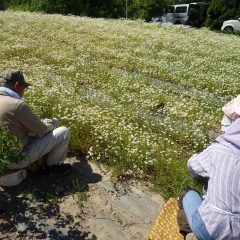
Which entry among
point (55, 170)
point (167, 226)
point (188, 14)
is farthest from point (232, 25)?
point (167, 226)

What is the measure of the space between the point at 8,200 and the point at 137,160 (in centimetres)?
177

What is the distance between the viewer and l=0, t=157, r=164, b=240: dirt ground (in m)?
4.27

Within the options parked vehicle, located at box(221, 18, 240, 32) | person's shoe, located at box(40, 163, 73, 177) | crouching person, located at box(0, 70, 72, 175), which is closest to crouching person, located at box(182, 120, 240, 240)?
crouching person, located at box(0, 70, 72, 175)

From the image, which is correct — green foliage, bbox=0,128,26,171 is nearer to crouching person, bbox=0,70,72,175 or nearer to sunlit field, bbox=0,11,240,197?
crouching person, bbox=0,70,72,175

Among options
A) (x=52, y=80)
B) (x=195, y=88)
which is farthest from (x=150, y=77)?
(x=52, y=80)

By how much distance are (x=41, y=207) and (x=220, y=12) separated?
1284 inches

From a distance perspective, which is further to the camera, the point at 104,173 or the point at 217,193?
the point at 104,173

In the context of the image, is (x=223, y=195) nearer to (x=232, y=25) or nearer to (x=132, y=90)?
A: (x=132, y=90)

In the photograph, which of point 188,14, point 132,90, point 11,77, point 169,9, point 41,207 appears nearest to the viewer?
point 41,207

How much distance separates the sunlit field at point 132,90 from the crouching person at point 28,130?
28.1 inches

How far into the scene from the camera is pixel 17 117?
4.62m

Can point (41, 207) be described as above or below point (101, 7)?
above

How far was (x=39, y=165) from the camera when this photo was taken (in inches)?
207

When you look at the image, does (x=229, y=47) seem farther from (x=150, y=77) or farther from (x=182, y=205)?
(x=182, y=205)
